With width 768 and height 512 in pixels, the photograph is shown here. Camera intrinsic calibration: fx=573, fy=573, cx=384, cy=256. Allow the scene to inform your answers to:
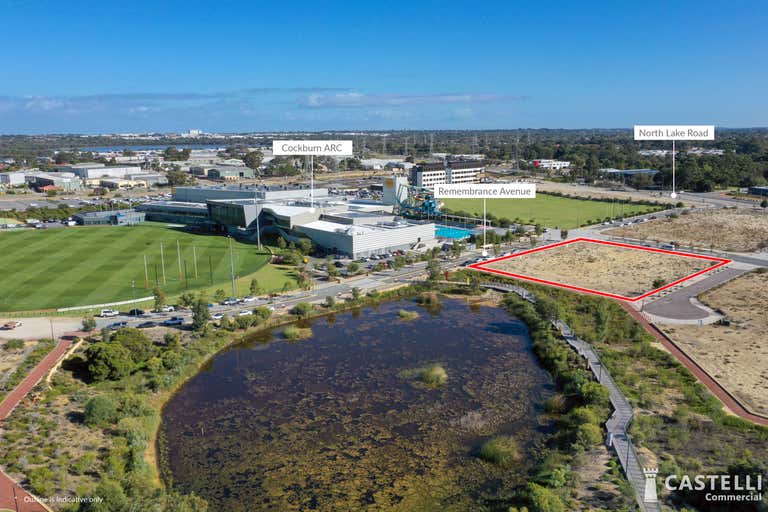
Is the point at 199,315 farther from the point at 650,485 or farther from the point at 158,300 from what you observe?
the point at 650,485

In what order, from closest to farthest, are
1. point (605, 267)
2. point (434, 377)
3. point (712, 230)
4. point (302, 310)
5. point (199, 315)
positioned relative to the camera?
point (434, 377) → point (199, 315) → point (302, 310) → point (605, 267) → point (712, 230)

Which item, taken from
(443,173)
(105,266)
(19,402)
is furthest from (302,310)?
(443,173)

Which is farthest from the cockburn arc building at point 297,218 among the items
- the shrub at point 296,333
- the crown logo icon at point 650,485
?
the crown logo icon at point 650,485

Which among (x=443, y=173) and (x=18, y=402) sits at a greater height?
(x=443, y=173)

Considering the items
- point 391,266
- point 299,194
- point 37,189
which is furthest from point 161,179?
point 391,266

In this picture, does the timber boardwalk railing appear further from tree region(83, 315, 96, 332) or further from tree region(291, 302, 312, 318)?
tree region(83, 315, 96, 332)

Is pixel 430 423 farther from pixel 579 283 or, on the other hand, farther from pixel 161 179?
pixel 161 179
